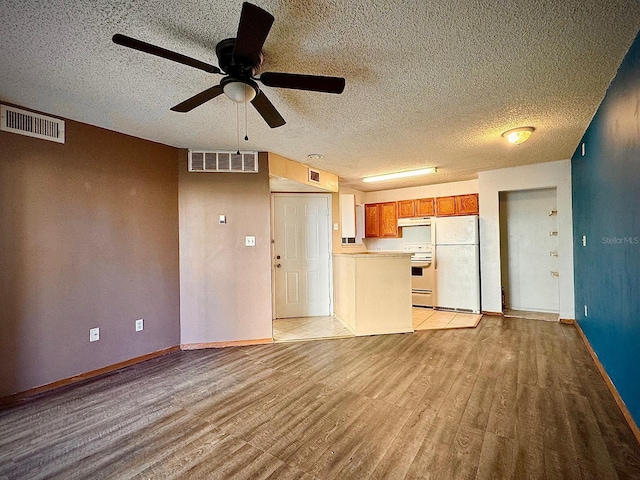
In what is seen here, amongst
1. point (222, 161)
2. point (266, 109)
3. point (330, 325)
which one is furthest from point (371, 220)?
point (266, 109)

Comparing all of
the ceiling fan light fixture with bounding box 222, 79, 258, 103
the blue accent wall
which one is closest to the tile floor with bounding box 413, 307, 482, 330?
the blue accent wall

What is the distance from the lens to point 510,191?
5.00 meters

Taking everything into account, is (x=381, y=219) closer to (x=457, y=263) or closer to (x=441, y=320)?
(x=457, y=263)

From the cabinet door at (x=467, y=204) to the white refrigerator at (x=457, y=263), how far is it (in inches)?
12.6

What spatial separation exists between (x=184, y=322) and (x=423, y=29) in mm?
3791

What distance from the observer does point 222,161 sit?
375cm

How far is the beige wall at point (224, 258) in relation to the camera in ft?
12.2

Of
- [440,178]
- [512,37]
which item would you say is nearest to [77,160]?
[512,37]

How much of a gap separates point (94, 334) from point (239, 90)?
2.81 meters

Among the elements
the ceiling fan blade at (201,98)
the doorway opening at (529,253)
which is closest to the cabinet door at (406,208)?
the doorway opening at (529,253)

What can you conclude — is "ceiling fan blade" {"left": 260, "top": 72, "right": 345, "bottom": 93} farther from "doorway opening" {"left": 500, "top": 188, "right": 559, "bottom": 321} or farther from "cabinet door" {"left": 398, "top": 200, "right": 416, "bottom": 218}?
"doorway opening" {"left": 500, "top": 188, "right": 559, "bottom": 321}

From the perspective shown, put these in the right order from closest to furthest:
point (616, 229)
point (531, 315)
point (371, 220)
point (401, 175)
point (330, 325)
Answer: point (616, 229), point (330, 325), point (531, 315), point (401, 175), point (371, 220)

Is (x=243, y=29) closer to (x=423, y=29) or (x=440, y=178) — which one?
(x=423, y=29)

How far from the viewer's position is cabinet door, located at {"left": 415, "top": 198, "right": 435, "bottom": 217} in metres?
5.77
